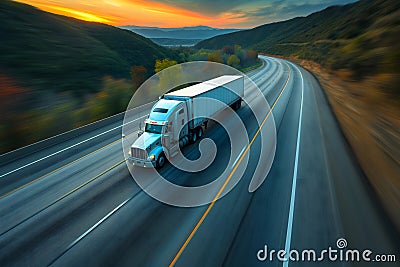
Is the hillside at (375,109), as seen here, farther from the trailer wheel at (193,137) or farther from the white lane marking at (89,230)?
the white lane marking at (89,230)

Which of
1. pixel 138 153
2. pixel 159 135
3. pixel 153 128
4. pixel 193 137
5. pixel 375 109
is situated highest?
pixel 153 128

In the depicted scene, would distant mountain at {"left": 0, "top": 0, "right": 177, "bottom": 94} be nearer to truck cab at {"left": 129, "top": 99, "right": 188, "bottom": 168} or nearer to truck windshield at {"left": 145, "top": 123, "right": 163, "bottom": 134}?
truck windshield at {"left": 145, "top": 123, "right": 163, "bottom": 134}

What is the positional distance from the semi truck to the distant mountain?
42.1 meters

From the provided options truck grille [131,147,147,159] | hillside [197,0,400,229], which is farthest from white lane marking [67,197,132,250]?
hillside [197,0,400,229]

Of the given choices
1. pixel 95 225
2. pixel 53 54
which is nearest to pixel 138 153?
pixel 95 225

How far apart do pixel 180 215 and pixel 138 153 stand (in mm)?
4663

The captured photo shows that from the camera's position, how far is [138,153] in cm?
1275

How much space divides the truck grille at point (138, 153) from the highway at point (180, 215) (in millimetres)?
1260

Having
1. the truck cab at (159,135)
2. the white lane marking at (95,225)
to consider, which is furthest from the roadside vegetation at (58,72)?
the white lane marking at (95,225)

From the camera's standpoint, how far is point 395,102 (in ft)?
66.8

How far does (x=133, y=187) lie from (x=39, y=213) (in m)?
4.11

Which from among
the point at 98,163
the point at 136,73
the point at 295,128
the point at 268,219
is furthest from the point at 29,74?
the point at 268,219

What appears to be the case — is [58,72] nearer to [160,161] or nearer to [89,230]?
[160,161]

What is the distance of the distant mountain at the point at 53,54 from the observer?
49.4 meters
